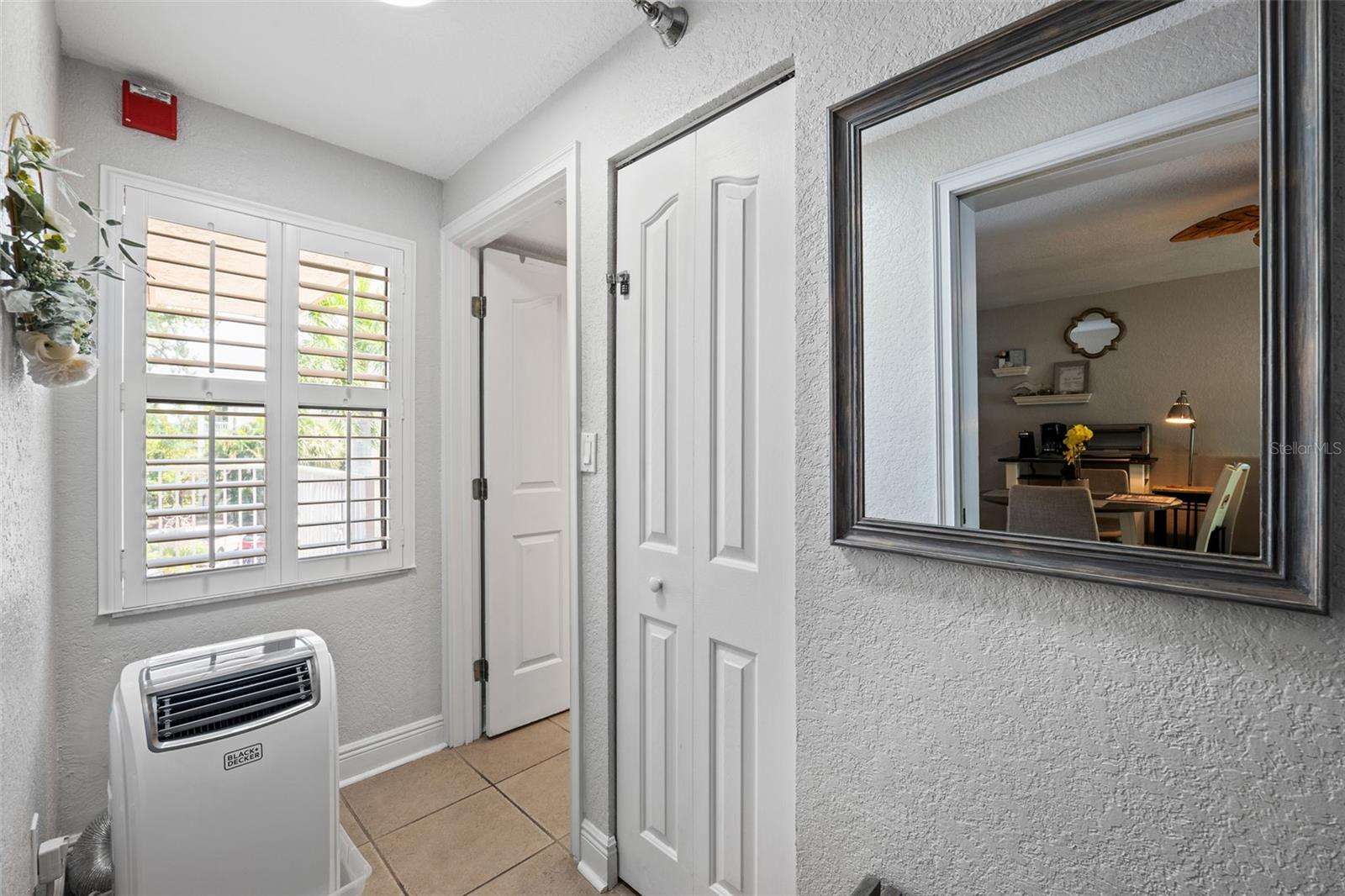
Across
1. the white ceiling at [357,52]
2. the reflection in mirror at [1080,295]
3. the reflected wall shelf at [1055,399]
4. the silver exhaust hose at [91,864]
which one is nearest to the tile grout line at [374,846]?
the silver exhaust hose at [91,864]

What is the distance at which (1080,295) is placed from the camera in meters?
0.89

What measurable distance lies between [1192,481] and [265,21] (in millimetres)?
2289

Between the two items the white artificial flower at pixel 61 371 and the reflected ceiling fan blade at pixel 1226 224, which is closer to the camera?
the reflected ceiling fan blade at pixel 1226 224

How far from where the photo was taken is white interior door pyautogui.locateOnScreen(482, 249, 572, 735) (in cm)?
265

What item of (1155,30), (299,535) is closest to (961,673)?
(1155,30)

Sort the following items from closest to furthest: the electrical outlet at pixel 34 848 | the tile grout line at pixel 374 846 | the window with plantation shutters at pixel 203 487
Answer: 1. the electrical outlet at pixel 34 848
2. the tile grout line at pixel 374 846
3. the window with plantation shutters at pixel 203 487

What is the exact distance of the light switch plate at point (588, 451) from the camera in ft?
5.94

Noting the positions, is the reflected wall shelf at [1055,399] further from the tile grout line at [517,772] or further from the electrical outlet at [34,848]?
the tile grout line at [517,772]

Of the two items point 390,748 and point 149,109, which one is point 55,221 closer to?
point 149,109

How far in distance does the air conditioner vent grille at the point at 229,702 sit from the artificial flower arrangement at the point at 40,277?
0.80m

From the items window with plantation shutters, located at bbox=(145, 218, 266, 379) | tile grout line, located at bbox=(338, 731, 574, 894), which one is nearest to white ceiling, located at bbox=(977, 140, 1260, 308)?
tile grout line, located at bbox=(338, 731, 574, 894)

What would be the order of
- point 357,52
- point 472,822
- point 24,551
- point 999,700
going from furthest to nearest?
point 472,822 → point 357,52 → point 24,551 → point 999,700

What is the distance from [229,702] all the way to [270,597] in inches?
27.5

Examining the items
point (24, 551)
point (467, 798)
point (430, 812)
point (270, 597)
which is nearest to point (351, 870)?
point (430, 812)
